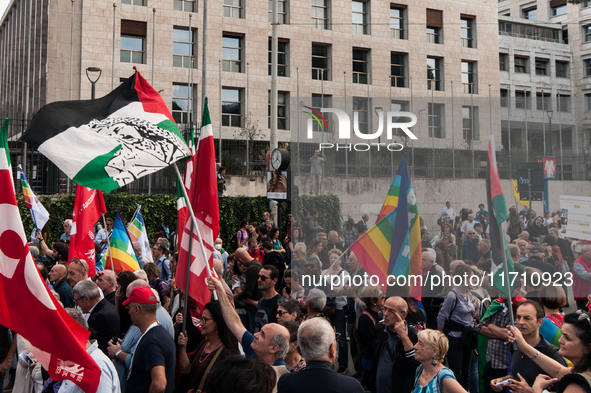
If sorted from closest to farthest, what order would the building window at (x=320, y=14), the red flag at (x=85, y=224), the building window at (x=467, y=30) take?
the red flag at (x=85, y=224)
the building window at (x=320, y=14)
the building window at (x=467, y=30)

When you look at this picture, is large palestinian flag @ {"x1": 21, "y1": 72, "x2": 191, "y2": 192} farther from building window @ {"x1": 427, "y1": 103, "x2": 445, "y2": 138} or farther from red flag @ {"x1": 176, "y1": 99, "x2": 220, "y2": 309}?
building window @ {"x1": 427, "y1": 103, "x2": 445, "y2": 138}

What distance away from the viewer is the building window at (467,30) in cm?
3684

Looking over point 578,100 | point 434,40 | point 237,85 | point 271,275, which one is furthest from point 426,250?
point 434,40

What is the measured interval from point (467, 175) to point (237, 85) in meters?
25.7

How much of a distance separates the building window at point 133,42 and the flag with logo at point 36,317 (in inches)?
1028

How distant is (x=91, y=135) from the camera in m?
5.48

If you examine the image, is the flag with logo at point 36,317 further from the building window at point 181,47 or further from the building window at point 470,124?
the building window at point 181,47

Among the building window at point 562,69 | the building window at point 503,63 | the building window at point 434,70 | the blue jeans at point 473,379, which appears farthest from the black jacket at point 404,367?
the building window at point 562,69

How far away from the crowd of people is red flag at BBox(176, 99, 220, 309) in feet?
0.65

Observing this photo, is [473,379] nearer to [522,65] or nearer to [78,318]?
[78,318]

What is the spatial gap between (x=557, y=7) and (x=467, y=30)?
21.3m

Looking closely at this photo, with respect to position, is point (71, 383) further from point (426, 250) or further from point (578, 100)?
point (578, 100)

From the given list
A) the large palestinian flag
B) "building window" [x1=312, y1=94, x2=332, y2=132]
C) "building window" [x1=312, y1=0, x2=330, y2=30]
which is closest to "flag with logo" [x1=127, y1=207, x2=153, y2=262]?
the large palestinian flag

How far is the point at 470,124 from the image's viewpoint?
Result: 20.0 feet
